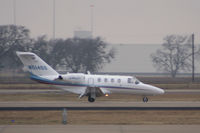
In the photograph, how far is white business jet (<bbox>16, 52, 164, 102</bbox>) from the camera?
31.2 m

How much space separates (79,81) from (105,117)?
10126 millimetres

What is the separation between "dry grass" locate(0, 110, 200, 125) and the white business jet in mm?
7770

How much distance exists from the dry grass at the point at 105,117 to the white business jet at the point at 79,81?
777 centimetres

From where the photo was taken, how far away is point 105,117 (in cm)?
2139

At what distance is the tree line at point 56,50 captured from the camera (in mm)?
69438

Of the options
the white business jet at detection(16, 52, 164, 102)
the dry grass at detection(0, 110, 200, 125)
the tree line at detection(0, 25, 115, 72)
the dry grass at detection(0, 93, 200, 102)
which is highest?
the tree line at detection(0, 25, 115, 72)
